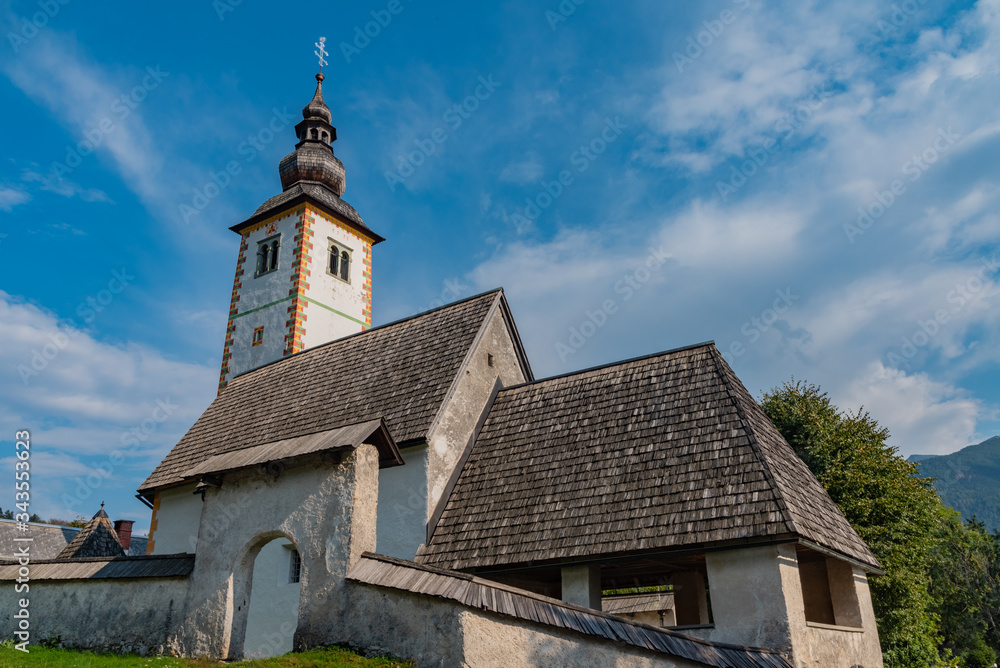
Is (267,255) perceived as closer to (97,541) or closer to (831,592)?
(97,541)

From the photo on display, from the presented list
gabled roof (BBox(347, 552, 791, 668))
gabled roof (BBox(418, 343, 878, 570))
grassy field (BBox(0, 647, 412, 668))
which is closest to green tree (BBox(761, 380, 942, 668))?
gabled roof (BBox(418, 343, 878, 570))

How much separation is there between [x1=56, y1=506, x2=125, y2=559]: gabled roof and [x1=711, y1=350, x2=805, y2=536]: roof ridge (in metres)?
24.6

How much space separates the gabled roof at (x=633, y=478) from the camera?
10867 millimetres

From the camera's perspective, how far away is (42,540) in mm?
34219

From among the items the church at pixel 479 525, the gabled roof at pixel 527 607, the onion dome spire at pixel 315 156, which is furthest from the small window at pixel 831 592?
the onion dome spire at pixel 315 156

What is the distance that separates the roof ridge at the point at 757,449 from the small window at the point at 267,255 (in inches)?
740

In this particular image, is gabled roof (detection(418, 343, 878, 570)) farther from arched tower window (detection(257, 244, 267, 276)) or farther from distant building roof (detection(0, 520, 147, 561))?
distant building roof (detection(0, 520, 147, 561))

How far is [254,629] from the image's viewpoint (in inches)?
575

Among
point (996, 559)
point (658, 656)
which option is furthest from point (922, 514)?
point (996, 559)

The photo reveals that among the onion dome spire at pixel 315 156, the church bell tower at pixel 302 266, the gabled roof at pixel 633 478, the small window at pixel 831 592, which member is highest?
the onion dome spire at pixel 315 156

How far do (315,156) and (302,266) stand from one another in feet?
19.7

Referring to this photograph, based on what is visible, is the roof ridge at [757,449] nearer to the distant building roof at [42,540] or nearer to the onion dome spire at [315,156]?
the onion dome spire at [315,156]

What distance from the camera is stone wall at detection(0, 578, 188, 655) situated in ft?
34.5

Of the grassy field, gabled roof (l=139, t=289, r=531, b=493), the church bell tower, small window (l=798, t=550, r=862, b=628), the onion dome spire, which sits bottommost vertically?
the grassy field
